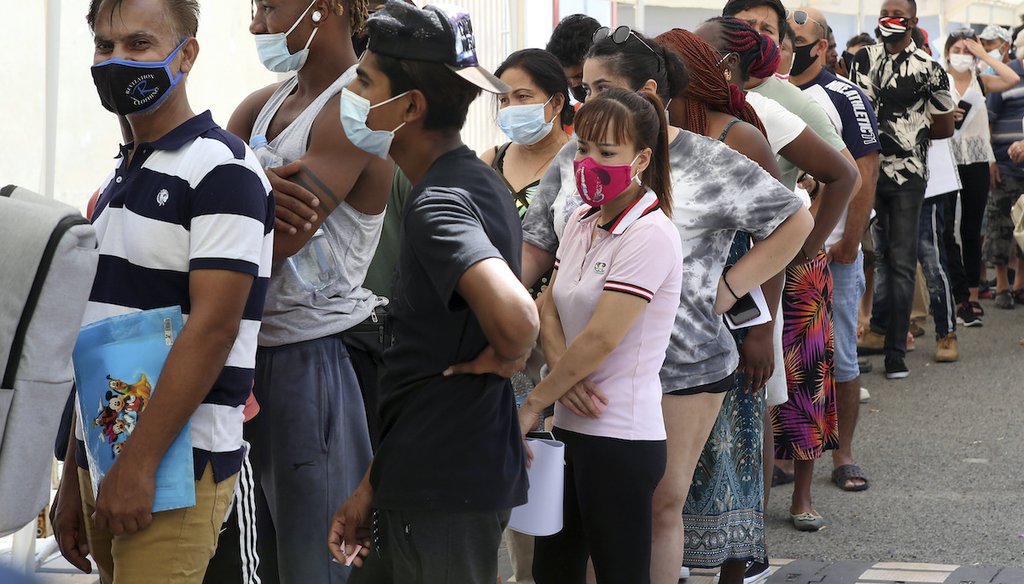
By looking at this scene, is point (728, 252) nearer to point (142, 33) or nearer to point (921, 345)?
point (142, 33)

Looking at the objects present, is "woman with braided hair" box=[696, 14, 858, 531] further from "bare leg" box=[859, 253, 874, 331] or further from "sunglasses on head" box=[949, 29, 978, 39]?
"sunglasses on head" box=[949, 29, 978, 39]

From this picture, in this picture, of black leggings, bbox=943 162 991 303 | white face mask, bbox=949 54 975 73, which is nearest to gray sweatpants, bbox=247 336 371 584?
black leggings, bbox=943 162 991 303

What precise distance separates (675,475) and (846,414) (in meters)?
2.60

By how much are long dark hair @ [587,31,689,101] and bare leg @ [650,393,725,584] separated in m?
0.94

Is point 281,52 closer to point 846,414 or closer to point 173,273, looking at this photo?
point 173,273

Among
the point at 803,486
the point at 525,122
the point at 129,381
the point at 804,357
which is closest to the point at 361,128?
the point at 129,381

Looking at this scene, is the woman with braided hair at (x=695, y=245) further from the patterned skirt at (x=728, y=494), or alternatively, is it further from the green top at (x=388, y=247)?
the green top at (x=388, y=247)

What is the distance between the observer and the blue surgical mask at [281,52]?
292 centimetres

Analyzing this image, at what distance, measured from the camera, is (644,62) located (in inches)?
139

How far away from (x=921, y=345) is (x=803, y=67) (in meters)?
4.09

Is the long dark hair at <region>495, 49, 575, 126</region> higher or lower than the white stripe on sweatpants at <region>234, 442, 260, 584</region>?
higher

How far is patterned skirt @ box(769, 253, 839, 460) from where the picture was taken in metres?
5.00

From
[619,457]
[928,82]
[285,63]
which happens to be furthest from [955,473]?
[285,63]

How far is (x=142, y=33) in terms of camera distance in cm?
246
